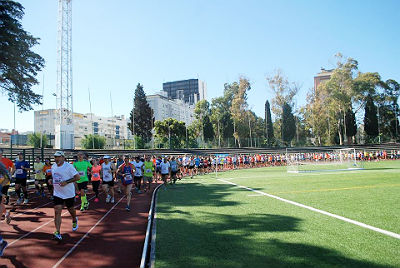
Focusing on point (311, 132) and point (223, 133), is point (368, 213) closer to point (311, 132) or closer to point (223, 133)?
point (223, 133)

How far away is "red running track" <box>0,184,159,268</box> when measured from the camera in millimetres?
5188

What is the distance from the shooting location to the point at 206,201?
411 inches

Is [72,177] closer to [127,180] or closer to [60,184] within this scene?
[60,184]

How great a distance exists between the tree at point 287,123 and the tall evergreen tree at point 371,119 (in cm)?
1584

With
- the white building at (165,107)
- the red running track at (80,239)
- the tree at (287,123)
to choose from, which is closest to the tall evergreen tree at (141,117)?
the white building at (165,107)

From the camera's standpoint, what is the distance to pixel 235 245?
5.24 metres

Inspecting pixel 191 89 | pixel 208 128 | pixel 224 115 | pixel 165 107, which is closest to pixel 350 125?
pixel 224 115

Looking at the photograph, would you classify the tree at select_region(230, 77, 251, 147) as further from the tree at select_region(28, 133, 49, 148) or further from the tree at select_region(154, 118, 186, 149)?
the tree at select_region(28, 133, 49, 148)

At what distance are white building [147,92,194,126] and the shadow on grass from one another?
85.0 m

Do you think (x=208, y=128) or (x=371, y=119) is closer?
(x=371, y=119)

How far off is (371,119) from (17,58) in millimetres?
63677

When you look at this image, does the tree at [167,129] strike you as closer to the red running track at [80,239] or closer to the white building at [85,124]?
the white building at [85,124]

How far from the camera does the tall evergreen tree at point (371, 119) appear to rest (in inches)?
2314

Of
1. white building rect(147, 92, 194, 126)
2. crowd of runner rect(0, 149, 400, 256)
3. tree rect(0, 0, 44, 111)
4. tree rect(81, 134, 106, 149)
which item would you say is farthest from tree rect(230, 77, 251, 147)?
tree rect(0, 0, 44, 111)
